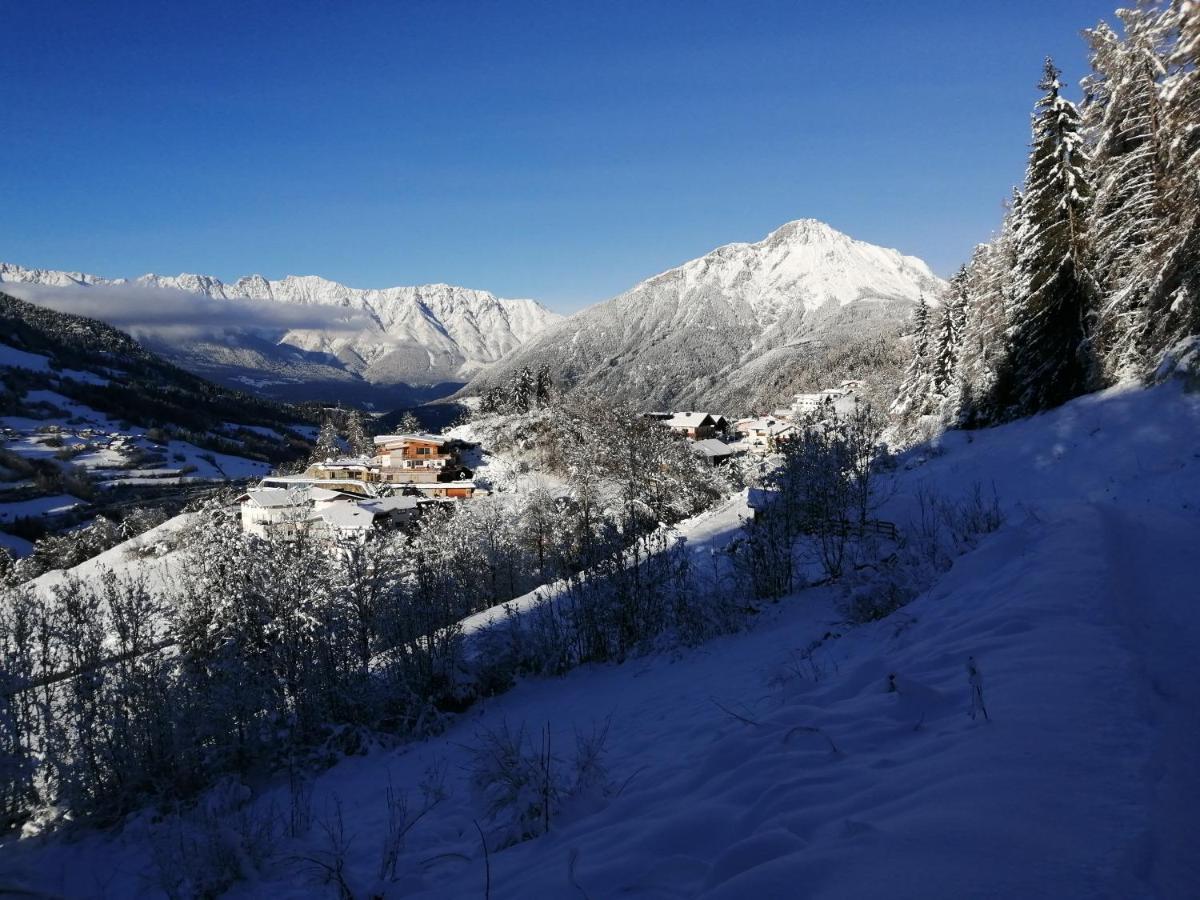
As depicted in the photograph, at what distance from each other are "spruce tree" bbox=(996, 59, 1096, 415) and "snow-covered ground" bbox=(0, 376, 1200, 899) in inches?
646

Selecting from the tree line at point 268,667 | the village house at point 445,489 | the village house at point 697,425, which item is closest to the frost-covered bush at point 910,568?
the tree line at point 268,667

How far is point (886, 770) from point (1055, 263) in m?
27.5

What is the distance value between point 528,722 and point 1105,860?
31.8 feet

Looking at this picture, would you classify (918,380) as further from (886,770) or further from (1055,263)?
(886,770)

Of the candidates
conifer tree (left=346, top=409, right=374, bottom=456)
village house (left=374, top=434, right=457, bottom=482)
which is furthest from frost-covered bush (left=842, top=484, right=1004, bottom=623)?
conifer tree (left=346, top=409, right=374, bottom=456)

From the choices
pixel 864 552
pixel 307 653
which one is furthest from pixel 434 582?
pixel 864 552

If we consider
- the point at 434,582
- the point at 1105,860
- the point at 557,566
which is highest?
the point at 1105,860

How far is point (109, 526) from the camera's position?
69125 millimetres

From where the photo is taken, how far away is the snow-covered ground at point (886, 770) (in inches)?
108

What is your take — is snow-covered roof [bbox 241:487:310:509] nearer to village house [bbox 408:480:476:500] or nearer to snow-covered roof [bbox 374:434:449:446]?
village house [bbox 408:480:476:500]

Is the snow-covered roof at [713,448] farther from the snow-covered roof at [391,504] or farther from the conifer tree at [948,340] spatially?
the snow-covered roof at [391,504]

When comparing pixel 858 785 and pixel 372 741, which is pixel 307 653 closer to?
pixel 372 741

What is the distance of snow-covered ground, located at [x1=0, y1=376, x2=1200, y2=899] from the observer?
2.75 m

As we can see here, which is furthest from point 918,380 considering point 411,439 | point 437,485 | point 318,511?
point 411,439
